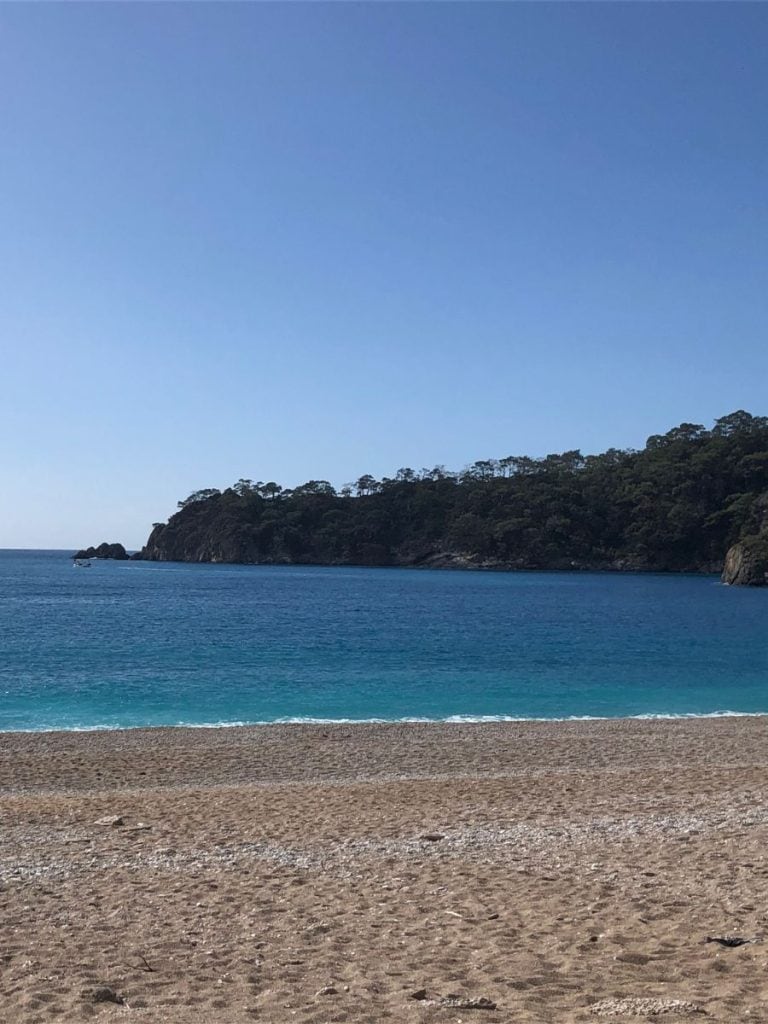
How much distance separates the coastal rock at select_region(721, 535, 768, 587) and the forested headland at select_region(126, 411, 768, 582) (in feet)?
11.9

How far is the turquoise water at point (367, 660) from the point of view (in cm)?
2947

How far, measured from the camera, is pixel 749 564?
11588cm

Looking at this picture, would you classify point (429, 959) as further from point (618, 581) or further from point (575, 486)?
point (575, 486)

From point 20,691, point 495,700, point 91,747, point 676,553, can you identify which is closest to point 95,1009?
point 91,747

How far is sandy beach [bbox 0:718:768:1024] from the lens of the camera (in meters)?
6.25

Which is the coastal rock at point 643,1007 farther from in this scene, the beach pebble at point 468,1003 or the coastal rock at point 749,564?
the coastal rock at point 749,564

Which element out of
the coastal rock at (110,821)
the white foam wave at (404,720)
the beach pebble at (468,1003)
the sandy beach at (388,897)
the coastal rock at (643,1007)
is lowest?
the white foam wave at (404,720)

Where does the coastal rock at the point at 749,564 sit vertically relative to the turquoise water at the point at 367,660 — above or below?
above

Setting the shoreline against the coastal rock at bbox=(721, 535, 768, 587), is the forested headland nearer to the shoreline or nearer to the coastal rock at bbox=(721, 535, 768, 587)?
the coastal rock at bbox=(721, 535, 768, 587)

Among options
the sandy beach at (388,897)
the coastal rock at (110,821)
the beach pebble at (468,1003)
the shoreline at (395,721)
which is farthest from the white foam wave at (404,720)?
the beach pebble at (468,1003)

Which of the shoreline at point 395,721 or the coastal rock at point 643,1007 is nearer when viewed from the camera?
the coastal rock at point 643,1007

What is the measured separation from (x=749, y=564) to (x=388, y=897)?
117171 millimetres

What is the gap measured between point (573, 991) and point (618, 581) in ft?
412

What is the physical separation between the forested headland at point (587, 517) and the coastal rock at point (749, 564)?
3.62 m
